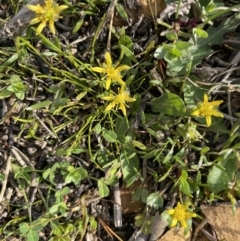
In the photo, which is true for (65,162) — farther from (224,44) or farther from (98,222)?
(224,44)

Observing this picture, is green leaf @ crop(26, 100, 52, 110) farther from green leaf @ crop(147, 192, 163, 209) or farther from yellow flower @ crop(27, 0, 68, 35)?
green leaf @ crop(147, 192, 163, 209)

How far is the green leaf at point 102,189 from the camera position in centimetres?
240

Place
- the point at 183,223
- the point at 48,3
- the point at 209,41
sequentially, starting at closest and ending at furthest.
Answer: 1. the point at 48,3
2. the point at 183,223
3. the point at 209,41

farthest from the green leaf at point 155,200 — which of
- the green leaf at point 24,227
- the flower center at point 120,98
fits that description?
the green leaf at point 24,227

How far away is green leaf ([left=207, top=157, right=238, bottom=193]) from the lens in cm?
231

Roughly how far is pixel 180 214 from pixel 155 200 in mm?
187

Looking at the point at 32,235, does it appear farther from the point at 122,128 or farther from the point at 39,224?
the point at 122,128

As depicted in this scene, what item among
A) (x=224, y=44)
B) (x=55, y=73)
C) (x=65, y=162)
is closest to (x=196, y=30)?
(x=224, y=44)

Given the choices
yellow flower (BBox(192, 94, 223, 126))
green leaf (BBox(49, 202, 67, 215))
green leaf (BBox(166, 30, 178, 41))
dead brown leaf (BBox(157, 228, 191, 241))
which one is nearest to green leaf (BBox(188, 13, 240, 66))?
green leaf (BBox(166, 30, 178, 41))

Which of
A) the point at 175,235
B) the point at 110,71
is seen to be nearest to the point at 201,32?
the point at 110,71

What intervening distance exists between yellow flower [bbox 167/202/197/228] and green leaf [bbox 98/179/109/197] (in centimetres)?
35

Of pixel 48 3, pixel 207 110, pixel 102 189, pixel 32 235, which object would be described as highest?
pixel 48 3

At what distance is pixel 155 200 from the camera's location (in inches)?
93.7

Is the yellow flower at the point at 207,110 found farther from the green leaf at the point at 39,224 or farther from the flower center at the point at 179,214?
the green leaf at the point at 39,224
